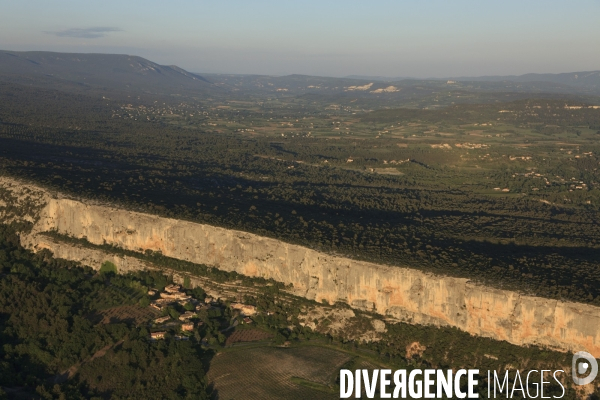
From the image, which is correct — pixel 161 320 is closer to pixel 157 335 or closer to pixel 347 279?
pixel 157 335

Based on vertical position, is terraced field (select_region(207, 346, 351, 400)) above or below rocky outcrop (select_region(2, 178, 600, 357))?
below

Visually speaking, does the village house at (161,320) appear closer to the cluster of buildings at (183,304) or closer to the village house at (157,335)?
the cluster of buildings at (183,304)

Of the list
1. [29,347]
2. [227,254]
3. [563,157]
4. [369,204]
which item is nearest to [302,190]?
[369,204]

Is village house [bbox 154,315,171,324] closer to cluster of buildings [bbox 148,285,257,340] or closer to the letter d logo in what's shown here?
cluster of buildings [bbox 148,285,257,340]

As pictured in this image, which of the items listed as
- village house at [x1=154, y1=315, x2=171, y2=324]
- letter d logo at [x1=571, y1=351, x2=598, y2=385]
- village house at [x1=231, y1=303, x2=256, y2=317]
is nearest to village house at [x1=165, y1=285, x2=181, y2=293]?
village house at [x1=154, y1=315, x2=171, y2=324]

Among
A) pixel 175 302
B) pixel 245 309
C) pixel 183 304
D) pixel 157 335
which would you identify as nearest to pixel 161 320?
pixel 157 335

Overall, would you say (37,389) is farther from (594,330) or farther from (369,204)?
(369,204)

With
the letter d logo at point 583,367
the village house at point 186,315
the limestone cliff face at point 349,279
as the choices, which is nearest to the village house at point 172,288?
the limestone cliff face at point 349,279
